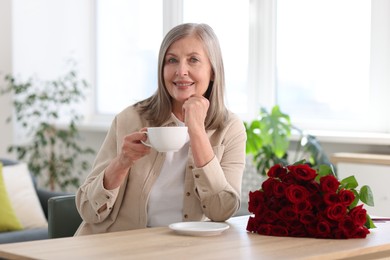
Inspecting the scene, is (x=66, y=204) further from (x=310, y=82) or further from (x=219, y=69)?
(x=310, y=82)

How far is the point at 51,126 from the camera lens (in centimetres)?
592

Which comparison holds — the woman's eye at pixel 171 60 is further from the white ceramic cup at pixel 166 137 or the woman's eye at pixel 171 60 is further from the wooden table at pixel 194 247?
the wooden table at pixel 194 247

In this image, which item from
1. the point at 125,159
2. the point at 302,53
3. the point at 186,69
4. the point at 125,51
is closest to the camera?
the point at 125,159

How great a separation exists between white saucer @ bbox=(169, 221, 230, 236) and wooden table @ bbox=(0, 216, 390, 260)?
0.7 inches

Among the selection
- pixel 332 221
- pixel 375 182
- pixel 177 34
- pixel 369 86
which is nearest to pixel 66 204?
pixel 177 34

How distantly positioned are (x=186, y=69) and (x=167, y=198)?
1.42ft

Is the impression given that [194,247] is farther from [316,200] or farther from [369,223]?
[369,223]

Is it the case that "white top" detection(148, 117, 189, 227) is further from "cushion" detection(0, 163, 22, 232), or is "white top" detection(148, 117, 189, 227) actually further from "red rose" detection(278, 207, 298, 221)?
"cushion" detection(0, 163, 22, 232)

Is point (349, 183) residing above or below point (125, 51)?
below

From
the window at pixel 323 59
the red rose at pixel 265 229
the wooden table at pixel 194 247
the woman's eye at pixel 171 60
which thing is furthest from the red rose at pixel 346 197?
the window at pixel 323 59

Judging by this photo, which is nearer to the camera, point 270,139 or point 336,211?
point 336,211

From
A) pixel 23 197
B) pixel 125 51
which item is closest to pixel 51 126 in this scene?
pixel 125 51

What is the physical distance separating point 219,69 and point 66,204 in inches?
27.8

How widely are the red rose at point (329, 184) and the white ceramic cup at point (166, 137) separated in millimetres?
414
